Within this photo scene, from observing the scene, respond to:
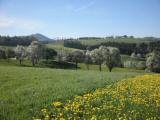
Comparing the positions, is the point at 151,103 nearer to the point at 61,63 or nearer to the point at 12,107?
the point at 12,107

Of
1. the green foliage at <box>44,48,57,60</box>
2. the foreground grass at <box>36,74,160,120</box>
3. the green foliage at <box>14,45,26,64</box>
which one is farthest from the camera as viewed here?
the green foliage at <box>44,48,57,60</box>

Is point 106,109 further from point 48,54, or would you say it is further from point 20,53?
point 48,54

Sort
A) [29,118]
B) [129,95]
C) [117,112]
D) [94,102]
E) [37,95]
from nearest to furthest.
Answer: [29,118] < [117,112] < [94,102] < [37,95] < [129,95]

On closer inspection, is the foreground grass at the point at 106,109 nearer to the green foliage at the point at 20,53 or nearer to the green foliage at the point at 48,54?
the green foliage at the point at 20,53

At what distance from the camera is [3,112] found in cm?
1160

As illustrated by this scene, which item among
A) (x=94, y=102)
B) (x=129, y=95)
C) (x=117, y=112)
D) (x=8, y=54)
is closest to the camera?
(x=117, y=112)

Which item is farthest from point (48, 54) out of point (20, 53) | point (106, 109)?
point (106, 109)

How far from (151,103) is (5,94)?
8270 mm

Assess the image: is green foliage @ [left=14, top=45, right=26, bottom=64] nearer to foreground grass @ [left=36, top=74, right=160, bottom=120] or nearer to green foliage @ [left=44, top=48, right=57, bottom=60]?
green foliage @ [left=44, top=48, right=57, bottom=60]

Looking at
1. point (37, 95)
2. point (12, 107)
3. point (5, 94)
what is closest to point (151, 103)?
point (37, 95)

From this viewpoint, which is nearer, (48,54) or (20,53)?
(20,53)

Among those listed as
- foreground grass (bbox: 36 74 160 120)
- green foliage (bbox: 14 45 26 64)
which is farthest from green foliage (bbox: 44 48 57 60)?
foreground grass (bbox: 36 74 160 120)

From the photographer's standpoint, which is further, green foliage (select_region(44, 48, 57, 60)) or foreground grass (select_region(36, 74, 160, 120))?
green foliage (select_region(44, 48, 57, 60))

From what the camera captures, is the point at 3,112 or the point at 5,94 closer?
the point at 3,112
